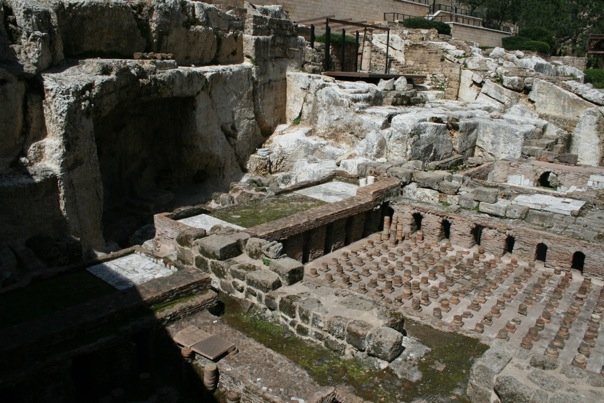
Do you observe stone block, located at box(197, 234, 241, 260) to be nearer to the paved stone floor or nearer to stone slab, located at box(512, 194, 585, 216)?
the paved stone floor

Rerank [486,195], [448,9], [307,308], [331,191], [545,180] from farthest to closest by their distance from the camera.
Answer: [448,9], [545,180], [331,191], [486,195], [307,308]

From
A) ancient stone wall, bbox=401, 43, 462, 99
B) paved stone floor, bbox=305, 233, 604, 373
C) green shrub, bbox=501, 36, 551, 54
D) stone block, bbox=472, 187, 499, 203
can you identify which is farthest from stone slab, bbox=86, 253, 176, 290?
green shrub, bbox=501, 36, 551, 54

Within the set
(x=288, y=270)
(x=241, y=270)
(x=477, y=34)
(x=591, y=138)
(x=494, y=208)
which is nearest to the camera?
(x=288, y=270)

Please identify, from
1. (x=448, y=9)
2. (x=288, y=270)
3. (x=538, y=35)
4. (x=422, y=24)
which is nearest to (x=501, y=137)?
(x=288, y=270)

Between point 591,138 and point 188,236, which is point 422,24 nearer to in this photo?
point 591,138

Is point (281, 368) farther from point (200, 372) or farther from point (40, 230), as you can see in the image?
point (40, 230)

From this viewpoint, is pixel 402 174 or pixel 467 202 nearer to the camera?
pixel 467 202

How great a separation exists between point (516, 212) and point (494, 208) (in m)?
0.39

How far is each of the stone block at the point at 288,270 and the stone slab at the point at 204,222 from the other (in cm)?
214

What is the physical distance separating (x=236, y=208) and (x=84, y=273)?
11.6 feet

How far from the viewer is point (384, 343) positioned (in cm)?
563

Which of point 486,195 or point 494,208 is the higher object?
point 486,195

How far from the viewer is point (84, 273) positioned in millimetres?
7258

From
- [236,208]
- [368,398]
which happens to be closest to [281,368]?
[368,398]
